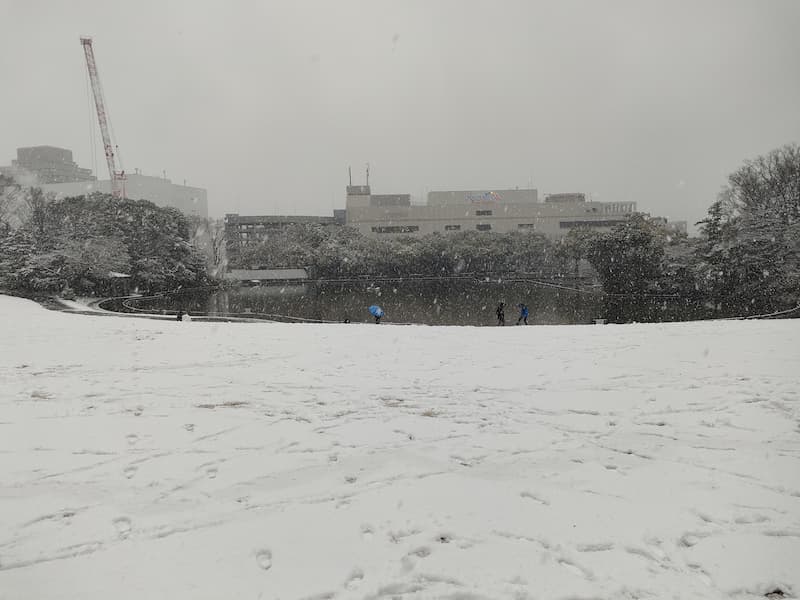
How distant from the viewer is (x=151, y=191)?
83.5 m

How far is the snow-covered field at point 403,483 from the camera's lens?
2.79 m

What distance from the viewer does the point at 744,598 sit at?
2594 millimetres

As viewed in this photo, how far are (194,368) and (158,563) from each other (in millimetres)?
5608

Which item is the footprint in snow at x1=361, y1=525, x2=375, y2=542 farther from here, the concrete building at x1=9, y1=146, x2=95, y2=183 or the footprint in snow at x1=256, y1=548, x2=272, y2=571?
the concrete building at x1=9, y1=146, x2=95, y2=183

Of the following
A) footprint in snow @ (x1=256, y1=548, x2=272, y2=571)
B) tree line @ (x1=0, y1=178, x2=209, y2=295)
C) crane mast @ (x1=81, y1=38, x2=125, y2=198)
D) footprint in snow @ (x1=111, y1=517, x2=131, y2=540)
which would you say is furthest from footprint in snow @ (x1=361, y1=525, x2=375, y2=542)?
crane mast @ (x1=81, y1=38, x2=125, y2=198)

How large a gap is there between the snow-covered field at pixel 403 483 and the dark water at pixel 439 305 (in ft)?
53.5

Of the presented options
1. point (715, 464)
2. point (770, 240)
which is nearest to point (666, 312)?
point (770, 240)

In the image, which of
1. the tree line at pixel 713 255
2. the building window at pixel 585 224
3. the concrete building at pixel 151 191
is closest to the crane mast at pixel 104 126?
the concrete building at pixel 151 191

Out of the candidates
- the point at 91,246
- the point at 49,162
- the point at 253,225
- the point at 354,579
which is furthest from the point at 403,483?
the point at 49,162

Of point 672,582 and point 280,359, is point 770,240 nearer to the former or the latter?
point 280,359

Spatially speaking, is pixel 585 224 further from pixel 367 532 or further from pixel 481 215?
pixel 367 532

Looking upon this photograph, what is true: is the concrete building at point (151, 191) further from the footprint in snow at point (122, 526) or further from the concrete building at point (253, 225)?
the footprint in snow at point (122, 526)

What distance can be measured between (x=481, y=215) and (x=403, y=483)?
264 feet

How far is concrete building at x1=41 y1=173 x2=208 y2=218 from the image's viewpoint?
78.5 metres
